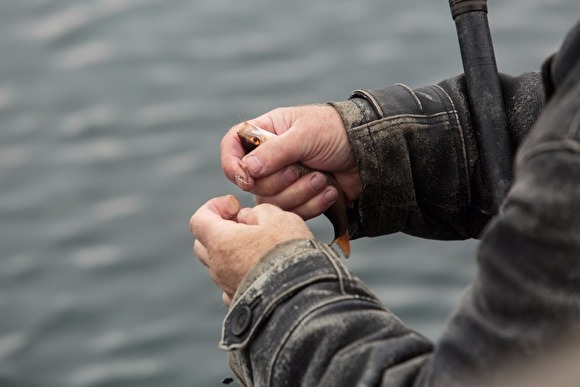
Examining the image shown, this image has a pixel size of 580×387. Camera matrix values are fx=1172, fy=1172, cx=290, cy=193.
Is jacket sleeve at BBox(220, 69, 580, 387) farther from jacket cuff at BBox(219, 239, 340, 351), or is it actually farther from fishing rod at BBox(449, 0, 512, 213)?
fishing rod at BBox(449, 0, 512, 213)

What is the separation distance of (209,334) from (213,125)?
2219 millimetres

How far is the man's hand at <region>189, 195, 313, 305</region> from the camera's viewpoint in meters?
3.03

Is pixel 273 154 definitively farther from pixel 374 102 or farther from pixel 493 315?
pixel 493 315

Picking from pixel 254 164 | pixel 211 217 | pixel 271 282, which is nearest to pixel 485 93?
pixel 254 164

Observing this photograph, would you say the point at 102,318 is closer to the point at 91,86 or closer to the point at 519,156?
the point at 91,86

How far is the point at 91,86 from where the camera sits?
9562 millimetres

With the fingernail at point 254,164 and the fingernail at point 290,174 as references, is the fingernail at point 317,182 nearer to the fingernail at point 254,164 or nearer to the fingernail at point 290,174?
the fingernail at point 290,174

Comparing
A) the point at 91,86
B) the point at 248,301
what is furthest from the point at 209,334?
the point at 248,301

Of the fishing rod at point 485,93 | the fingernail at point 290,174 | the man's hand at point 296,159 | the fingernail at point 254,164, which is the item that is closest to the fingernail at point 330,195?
the man's hand at point 296,159

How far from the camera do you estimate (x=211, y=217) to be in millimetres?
3447

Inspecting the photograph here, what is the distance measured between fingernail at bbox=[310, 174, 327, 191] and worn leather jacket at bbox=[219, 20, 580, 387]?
0.14 metres

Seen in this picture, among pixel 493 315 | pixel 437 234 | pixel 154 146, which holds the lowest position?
pixel 154 146

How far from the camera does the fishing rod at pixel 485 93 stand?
365 cm

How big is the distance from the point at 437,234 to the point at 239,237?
47.8 inches
